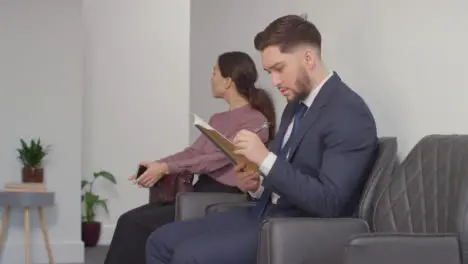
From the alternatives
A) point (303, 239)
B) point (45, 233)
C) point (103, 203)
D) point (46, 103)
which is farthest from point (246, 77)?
point (103, 203)

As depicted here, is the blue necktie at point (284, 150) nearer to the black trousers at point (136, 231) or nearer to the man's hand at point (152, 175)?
the black trousers at point (136, 231)

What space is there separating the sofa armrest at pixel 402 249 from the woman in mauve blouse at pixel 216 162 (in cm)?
166

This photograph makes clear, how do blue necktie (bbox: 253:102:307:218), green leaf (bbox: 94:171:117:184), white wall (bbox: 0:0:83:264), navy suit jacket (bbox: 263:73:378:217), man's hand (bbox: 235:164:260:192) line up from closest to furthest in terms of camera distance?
navy suit jacket (bbox: 263:73:378:217) < blue necktie (bbox: 253:102:307:218) < man's hand (bbox: 235:164:260:192) < white wall (bbox: 0:0:83:264) < green leaf (bbox: 94:171:117:184)

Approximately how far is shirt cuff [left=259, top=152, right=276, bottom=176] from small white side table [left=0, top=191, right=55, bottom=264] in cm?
344

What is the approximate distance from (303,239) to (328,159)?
30 cm

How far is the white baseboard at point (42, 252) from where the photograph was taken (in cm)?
555

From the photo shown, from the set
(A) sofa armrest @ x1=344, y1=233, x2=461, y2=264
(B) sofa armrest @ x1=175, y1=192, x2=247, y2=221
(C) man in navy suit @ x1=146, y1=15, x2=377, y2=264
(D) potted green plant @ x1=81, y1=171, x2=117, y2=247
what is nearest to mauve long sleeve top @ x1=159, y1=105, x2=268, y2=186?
(B) sofa armrest @ x1=175, y1=192, x2=247, y2=221

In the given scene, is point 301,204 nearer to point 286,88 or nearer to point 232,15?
point 286,88

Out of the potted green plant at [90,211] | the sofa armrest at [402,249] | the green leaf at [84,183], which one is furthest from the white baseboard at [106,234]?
the sofa armrest at [402,249]

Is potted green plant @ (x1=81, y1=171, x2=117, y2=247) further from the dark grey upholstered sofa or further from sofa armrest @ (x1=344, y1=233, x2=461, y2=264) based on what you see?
sofa armrest @ (x1=344, y1=233, x2=461, y2=264)

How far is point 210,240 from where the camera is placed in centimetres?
239

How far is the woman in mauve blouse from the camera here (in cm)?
338

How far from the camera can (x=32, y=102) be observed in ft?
18.3

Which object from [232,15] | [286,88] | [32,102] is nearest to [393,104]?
[286,88]
